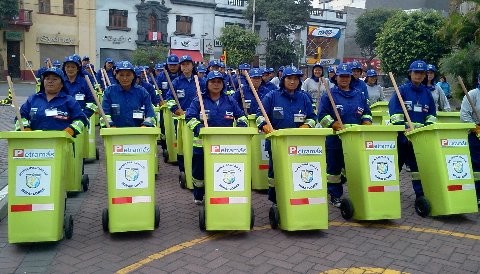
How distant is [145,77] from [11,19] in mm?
25703

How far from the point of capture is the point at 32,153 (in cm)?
472

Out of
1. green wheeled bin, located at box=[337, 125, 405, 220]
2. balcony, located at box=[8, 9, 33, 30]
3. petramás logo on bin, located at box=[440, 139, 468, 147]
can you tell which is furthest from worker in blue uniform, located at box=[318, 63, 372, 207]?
balcony, located at box=[8, 9, 33, 30]

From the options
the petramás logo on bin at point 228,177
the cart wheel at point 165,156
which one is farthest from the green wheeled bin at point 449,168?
the cart wheel at point 165,156

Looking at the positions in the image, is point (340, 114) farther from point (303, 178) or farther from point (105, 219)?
point (105, 219)

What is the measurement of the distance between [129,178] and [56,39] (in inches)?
1266

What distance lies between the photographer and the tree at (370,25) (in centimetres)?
3819

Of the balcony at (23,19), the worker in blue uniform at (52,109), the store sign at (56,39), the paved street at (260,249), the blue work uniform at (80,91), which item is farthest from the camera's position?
the store sign at (56,39)

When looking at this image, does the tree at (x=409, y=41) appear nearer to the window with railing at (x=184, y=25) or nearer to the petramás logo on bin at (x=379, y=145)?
the petramás logo on bin at (x=379, y=145)

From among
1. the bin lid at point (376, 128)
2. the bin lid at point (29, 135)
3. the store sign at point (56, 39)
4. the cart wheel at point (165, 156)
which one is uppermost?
the store sign at point (56, 39)

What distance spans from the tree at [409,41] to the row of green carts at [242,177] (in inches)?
556

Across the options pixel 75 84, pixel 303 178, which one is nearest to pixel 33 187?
pixel 303 178

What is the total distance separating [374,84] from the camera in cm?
1025

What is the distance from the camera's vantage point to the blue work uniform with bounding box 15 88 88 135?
5.46 meters

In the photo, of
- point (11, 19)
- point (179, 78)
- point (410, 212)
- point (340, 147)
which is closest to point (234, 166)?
point (340, 147)
